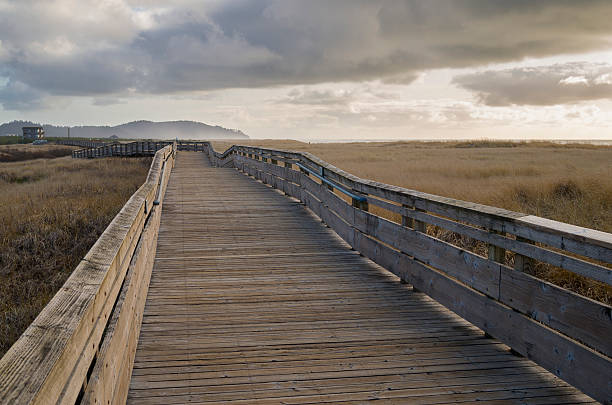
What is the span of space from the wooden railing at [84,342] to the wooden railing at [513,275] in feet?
10.1

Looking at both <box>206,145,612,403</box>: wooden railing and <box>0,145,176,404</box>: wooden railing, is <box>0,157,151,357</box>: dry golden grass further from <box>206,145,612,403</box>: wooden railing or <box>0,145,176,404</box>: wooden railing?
<box>206,145,612,403</box>: wooden railing

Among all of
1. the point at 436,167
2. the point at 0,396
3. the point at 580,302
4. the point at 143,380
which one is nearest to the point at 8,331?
the point at 143,380

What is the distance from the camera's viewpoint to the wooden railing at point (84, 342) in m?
1.71

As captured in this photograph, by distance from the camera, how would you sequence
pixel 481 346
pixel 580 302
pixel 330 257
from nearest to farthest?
1. pixel 580 302
2. pixel 481 346
3. pixel 330 257

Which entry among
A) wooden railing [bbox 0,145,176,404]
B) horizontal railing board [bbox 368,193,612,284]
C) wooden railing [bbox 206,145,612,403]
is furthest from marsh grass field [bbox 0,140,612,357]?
wooden railing [bbox 0,145,176,404]

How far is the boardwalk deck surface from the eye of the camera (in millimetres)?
3682

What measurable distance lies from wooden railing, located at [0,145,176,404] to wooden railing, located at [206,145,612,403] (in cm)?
309

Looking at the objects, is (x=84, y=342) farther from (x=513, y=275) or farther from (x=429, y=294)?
(x=429, y=294)

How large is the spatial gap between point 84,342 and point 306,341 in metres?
2.55

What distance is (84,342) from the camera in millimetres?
2330

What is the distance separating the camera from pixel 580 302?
3525 millimetres

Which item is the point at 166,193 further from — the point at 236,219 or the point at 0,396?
the point at 0,396

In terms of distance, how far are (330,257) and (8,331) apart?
4.81 m

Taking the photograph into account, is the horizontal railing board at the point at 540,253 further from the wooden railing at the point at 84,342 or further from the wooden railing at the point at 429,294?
the wooden railing at the point at 84,342
